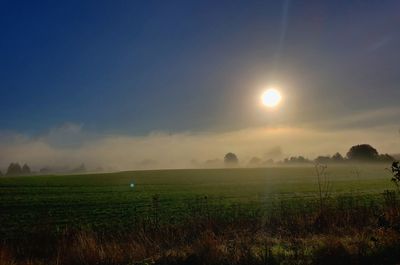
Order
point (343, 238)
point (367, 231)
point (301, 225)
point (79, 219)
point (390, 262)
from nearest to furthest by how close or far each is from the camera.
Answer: point (390, 262)
point (343, 238)
point (367, 231)
point (301, 225)
point (79, 219)

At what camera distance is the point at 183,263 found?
37.0 ft

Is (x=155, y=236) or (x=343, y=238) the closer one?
(x=343, y=238)

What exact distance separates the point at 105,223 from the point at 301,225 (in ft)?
56.4

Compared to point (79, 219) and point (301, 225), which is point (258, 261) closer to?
point (301, 225)

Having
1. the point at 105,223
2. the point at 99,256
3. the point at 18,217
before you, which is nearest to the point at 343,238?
the point at 99,256

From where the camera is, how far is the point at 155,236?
14.5 m

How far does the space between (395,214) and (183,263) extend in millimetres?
8678

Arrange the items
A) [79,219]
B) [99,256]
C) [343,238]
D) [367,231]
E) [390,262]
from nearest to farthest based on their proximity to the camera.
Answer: [390,262]
[99,256]
[343,238]
[367,231]
[79,219]

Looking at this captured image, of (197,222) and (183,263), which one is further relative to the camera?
(197,222)

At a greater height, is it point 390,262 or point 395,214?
point 395,214

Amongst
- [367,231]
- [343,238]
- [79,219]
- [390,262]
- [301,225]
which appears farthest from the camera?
[79,219]

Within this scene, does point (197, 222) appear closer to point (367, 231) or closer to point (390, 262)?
point (367, 231)

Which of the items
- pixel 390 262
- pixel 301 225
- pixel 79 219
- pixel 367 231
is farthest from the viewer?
pixel 79 219

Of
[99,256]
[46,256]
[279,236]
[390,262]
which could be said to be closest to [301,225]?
[279,236]
